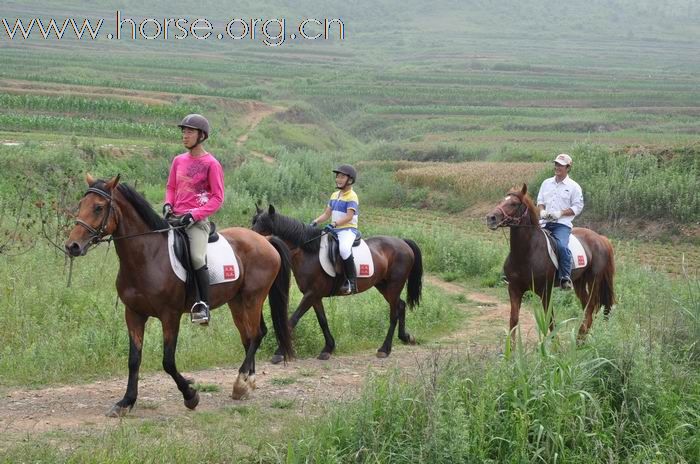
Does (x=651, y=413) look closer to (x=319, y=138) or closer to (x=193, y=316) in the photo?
(x=193, y=316)

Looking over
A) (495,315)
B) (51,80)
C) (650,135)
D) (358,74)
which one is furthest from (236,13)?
(495,315)

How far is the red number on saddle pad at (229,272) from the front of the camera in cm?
877

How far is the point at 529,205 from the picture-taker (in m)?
11.1

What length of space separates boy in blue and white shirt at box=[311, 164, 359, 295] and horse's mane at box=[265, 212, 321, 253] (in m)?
0.18

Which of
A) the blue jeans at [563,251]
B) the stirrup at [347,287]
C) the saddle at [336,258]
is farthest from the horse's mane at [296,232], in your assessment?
the blue jeans at [563,251]

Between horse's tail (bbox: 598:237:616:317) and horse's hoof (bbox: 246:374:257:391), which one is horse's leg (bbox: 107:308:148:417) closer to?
horse's hoof (bbox: 246:374:257:391)

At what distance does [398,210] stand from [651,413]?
23720 mm

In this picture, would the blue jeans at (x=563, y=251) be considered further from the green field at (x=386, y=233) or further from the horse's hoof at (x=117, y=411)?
the horse's hoof at (x=117, y=411)

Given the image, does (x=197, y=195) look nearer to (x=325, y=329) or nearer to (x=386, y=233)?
(x=325, y=329)

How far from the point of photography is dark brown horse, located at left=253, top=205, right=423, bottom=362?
10906mm

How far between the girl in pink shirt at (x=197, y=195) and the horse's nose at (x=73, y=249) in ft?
3.63

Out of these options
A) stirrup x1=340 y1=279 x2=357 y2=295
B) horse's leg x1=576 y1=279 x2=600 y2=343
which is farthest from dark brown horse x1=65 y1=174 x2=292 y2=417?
horse's leg x1=576 y1=279 x2=600 y2=343

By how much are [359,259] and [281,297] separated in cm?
174

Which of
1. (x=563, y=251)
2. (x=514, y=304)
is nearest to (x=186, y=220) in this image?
(x=514, y=304)
